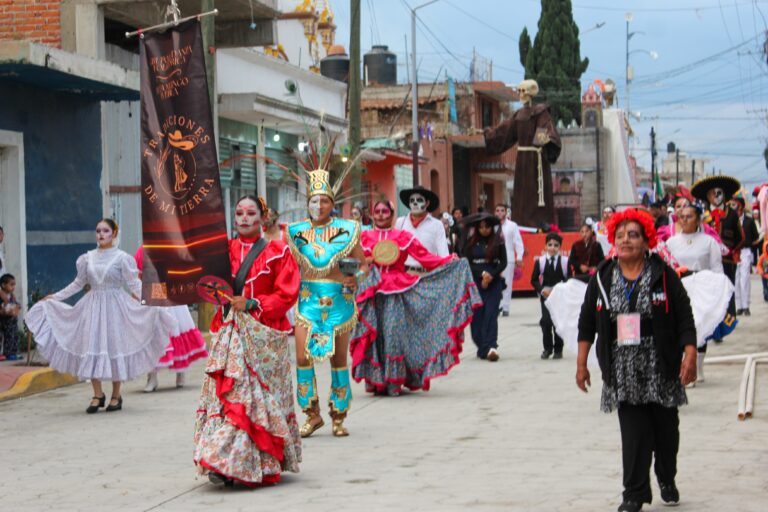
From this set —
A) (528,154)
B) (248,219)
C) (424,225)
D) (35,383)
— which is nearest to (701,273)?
(424,225)

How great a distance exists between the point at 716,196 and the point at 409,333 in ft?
13.6

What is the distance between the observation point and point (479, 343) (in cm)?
1584

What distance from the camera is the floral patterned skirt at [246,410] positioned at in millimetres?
7906

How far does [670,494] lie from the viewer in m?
7.23

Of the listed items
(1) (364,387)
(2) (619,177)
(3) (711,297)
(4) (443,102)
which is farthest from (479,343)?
(2) (619,177)

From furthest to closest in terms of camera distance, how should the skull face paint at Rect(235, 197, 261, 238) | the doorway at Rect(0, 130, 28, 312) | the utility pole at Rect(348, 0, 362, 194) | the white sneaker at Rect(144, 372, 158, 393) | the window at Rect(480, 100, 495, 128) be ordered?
the window at Rect(480, 100, 495, 128) → the utility pole at Rect(348, 0, 362, 194) → the doorway at Rect(0, 130, 28, 312) → the white sneaker at Rect(144, 372, 158, 393) → the skull face paint at Rect(235, 197, 261, 238)

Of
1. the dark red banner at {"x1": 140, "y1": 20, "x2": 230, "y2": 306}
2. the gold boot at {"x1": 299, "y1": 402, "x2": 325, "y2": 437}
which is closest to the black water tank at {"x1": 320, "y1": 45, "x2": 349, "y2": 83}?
the gold boot at {"x1": 299, "y1": 402, "x2": 325, "y2": 437}

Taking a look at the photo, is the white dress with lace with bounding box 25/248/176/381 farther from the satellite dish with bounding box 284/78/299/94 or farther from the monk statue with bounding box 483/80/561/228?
the satellite dish with bounding box 284/78/299/94

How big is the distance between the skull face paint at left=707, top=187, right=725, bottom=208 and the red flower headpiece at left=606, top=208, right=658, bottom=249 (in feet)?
25.3

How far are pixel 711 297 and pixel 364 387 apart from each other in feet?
12.1

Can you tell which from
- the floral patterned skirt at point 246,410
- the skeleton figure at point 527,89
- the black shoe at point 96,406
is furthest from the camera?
the skeleton figure at point 527,89

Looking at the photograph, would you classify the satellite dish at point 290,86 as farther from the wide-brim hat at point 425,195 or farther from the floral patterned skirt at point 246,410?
the floral patterned skirt at point 246,410

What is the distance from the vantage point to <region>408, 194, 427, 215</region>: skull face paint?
13969mm

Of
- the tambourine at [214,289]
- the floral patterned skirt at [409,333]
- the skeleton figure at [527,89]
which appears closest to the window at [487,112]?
the skeleton figure at [527,89]
